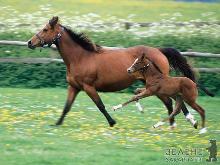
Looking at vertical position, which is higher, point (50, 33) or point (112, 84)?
point (50, 33)

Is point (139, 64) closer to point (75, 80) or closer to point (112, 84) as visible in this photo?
point (112, 84)

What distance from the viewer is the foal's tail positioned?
14.7 m

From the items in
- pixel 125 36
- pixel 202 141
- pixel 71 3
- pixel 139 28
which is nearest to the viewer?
pixel 202 141

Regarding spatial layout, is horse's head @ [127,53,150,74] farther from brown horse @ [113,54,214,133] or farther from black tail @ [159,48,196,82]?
black tail @ [159,48,196,82]

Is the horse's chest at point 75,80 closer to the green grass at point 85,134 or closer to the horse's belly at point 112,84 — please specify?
the horse's belly at point 112,84

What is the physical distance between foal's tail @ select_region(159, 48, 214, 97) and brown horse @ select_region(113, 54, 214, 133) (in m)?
0.90

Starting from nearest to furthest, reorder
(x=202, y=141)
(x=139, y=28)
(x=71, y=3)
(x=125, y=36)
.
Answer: (x=202, y=141) < (x=125, y=36) < (x=139, y=28) < (x=71, y=3)

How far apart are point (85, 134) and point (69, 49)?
7.21ft

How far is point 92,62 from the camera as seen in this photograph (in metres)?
14.3

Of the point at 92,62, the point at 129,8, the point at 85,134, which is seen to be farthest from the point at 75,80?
the point at 129,8

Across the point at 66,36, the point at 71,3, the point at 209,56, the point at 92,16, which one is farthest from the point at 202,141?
the point at 71,3

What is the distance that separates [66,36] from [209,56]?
268 inches

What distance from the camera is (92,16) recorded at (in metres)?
32.8

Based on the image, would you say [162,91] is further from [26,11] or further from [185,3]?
[185,3]
